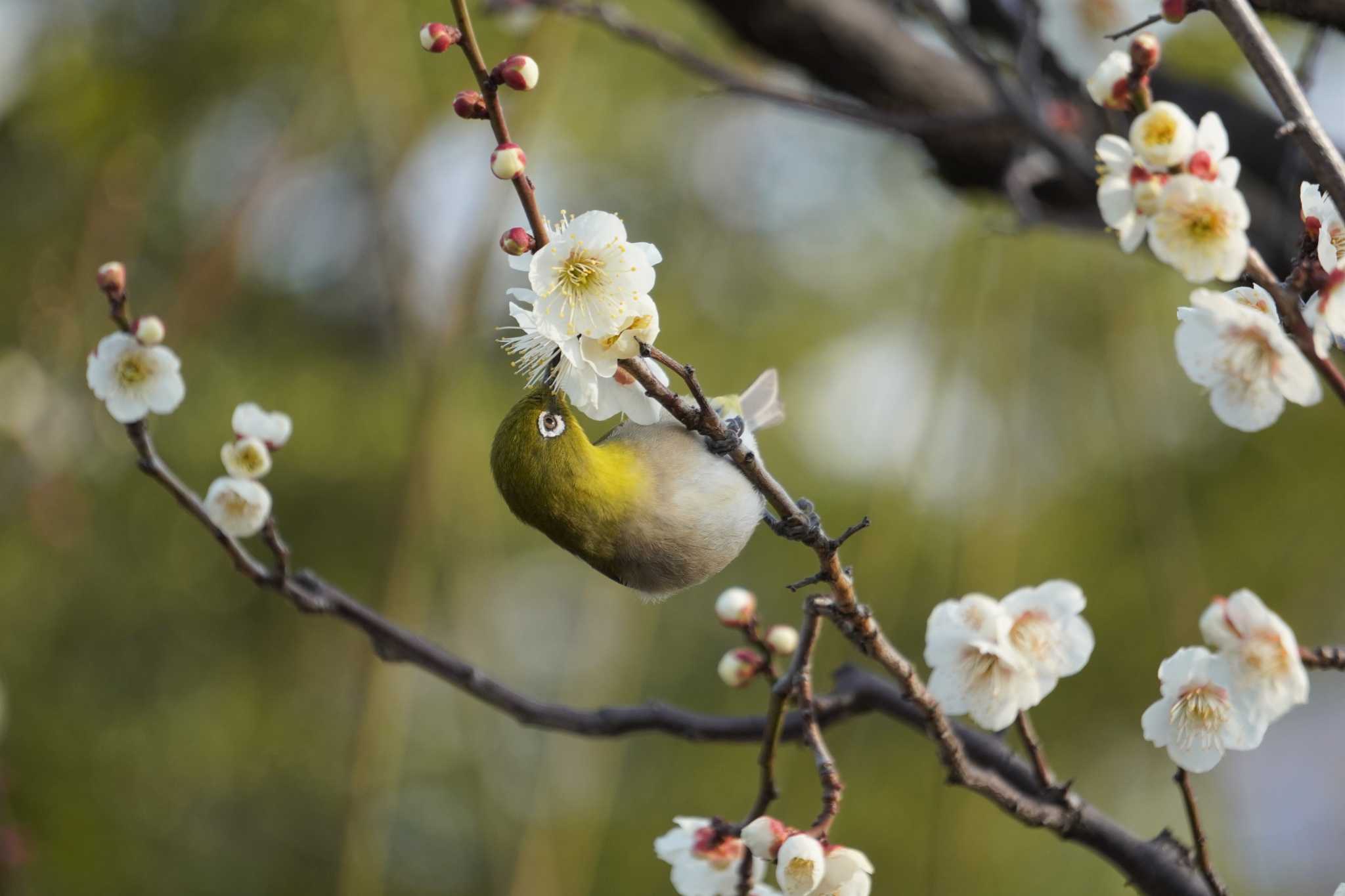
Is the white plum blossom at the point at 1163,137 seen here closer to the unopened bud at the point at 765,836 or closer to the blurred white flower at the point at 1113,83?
the blurred white flower at the point at 1113,83

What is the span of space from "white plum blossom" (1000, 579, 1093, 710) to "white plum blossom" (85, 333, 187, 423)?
0.56 meters

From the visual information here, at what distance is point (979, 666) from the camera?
2.20ft

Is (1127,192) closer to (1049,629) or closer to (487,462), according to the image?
(1049,629)

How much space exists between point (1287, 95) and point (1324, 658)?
247 millimetres

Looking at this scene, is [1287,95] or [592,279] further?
[592,279]

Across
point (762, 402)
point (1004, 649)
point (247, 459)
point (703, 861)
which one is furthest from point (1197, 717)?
point (247, 459)

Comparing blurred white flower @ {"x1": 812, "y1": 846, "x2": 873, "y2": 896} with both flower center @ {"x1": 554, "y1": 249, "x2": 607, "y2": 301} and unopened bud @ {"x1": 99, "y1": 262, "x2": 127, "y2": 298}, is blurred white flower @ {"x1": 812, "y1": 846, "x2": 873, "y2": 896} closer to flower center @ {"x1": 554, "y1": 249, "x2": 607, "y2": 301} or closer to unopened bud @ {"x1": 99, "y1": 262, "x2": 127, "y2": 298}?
flower center @ {"x1": 554, "y1": 249, "x2": 607, "y2": 301}

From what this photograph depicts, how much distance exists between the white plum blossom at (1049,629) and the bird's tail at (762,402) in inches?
11.1

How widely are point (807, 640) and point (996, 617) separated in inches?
4.5

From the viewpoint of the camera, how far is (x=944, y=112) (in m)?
1.49

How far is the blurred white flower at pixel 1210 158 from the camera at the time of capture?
484mm

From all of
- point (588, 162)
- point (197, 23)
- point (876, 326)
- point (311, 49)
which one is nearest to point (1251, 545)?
point (876, 326)

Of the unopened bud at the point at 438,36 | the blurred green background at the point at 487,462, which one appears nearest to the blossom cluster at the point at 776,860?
the unopened bud at the point at 438,36

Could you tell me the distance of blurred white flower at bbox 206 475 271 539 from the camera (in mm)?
830
